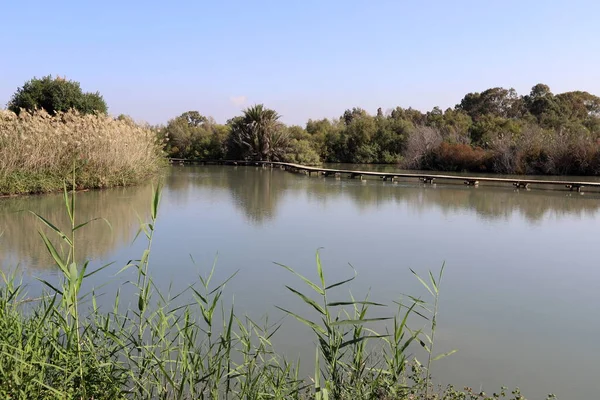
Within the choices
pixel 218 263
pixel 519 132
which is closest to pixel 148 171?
pixel 218 263

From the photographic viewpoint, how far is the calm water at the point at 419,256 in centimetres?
323

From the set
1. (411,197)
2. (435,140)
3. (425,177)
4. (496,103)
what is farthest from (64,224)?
(496,103)

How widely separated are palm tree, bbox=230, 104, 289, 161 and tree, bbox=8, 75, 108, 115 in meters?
9.28

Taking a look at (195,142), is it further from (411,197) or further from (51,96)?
(411,197)

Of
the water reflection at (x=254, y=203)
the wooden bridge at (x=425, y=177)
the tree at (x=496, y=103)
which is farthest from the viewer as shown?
the tree at (x=496, y=103)

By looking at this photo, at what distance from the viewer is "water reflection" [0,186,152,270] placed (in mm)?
5461

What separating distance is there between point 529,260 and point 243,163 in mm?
22640

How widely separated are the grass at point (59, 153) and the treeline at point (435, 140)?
12.7 meters

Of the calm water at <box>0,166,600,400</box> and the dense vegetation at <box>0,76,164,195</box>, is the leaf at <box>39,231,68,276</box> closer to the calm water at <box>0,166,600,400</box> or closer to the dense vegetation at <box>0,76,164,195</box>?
the calm water at <box>0,166,600,400</box>

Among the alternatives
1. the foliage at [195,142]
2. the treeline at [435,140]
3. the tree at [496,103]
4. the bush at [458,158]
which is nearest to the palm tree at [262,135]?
the treeline at [435,140]

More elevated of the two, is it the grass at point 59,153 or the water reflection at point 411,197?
the grass at point 59,153

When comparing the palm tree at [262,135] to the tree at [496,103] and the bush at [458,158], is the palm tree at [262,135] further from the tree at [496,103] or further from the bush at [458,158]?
the tree at [496,103]

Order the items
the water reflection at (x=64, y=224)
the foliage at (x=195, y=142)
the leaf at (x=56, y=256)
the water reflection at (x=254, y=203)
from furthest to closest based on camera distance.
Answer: the foliage at (x=195, y=142)
the water reflection at (x=254, y=203)
the water reflection at (x=64, y=224)
the leaf at (x=56, y=256)

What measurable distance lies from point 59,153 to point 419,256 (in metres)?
8.13
